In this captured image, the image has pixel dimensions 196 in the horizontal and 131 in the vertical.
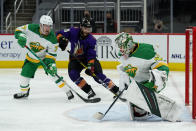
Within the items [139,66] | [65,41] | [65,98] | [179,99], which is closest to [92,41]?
[65,41]

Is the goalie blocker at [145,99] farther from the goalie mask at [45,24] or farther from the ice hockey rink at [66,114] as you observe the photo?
the goalie mask at [45,24]

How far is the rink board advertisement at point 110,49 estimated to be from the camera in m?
8.01

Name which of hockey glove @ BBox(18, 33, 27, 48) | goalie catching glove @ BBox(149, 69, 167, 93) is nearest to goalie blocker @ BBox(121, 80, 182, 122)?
goalie catching glove @ BBox(149, 69, 167, 93)

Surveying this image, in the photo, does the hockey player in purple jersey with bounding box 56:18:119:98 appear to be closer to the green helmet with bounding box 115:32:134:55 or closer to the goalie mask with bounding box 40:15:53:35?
the goalie mask with bounding box 40:15:53:35

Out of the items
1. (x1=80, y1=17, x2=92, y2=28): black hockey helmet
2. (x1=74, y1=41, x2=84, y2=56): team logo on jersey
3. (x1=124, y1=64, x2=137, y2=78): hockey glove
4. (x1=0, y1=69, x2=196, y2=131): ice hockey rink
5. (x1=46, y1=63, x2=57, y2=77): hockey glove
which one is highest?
(x1=80, y1=17, x2=92, y2=28): black hockey helmet

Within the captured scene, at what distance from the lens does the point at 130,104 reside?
135 inches

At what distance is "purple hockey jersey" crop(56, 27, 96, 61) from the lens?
4.88 m

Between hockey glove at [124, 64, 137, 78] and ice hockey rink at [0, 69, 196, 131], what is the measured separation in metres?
0.41

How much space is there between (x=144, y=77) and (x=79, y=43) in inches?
62.6

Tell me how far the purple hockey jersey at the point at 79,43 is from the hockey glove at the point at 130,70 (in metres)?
1.46

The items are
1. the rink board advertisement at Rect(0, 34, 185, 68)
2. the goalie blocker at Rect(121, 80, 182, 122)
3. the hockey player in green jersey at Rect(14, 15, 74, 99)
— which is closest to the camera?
the goalie blocker at Rect(121, 80, 182, 122)

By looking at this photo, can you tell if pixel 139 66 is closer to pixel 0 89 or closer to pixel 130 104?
pixel 130 104

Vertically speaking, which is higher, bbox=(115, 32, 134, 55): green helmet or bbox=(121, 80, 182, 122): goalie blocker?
bbox=(115, 32, 134, 55): green helmet

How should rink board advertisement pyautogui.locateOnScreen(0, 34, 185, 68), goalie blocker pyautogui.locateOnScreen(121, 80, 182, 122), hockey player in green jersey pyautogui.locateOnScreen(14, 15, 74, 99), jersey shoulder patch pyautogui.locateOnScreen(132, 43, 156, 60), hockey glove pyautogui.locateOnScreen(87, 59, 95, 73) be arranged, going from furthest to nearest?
1. rink board advertisement pyautogui.locateOnScreen(0, 34, 185, 68)
2. hockey glove pyautogui.locateOnScreen(87, 59, 95, 73)
3. hockey player in green jersey pyautogui.locateOnScreen(14, 15, 74, 99)
4. jersey shoulder patch pyautogui.locateOnScreen(132, 43, 156, 60)
5. goalie blocker pyautogui.locateOnScreen(121, 80, 182, 122)
